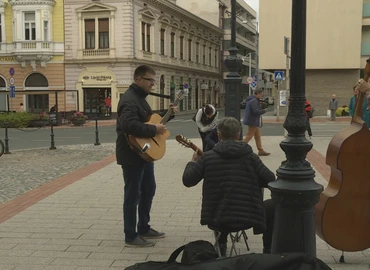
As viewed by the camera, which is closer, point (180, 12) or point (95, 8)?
point (95, 8)

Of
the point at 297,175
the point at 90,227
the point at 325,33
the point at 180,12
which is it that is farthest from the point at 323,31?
the point at 297,175

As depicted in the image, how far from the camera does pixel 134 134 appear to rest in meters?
4.60

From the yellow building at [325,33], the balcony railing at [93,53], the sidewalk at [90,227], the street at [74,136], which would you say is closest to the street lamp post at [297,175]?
the sidewalk at [90,227]

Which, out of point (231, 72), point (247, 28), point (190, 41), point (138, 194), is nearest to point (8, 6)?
point (190, 41)

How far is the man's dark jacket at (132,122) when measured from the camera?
457 cm

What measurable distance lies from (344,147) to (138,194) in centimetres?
214

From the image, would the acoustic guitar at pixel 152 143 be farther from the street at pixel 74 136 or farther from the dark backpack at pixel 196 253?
the street at pixel 74 136

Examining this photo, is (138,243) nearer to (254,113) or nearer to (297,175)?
(297,175)

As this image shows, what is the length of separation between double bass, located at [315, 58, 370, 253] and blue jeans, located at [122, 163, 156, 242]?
1838 millimetres

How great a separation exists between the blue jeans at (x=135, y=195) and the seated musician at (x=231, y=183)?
1050 millimetres

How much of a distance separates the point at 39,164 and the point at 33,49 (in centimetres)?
2745

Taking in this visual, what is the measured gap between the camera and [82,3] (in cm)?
3700

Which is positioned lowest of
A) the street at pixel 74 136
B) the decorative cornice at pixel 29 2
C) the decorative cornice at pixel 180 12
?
the street at pixel 74 136

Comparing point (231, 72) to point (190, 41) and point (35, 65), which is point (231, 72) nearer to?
point (35, 65)
